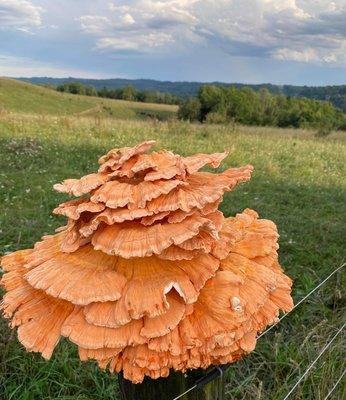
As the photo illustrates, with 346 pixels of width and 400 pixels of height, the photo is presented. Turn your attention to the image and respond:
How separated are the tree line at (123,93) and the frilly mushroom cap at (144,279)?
3640 inches

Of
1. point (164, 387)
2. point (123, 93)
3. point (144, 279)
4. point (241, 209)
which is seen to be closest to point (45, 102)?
point (123, 93)

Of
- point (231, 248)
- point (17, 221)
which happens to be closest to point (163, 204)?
point (231, 248)

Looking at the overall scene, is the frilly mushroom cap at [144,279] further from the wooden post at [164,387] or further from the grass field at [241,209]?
the grass field at [241,209]

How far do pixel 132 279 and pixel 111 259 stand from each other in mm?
98

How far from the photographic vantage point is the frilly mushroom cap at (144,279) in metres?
1.24

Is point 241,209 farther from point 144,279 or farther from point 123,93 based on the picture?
point 123,93

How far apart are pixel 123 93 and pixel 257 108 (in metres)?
36.2

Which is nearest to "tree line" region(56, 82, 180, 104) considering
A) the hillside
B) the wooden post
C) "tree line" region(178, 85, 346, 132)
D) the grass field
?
the hillside

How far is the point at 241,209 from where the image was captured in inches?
363

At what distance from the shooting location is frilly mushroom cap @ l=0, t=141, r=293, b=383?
4.08 ft

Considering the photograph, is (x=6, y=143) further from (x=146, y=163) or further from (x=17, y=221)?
(x=146, y=163)

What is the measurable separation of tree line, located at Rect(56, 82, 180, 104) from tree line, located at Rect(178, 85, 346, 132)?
2659 cm

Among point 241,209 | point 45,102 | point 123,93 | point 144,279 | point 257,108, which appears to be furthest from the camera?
point 123,93

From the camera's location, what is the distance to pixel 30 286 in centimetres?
140
